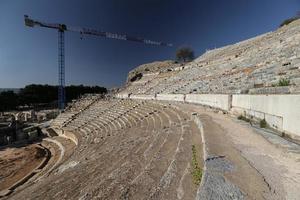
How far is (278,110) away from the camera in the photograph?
601cm

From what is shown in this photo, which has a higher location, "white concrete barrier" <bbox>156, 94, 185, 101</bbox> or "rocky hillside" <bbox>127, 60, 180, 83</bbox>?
"rocky hillside" <bbox>127, 60, 180, 83</bbox>

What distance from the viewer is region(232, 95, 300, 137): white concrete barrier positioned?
5227 millimetres

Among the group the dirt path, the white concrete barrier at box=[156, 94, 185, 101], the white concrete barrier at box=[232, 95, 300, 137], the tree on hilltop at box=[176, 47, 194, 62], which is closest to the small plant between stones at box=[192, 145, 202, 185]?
the dirt path

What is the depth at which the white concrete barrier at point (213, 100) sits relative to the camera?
11123 mm

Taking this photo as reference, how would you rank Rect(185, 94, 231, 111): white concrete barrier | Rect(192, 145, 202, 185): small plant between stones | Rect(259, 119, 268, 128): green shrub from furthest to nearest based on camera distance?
Rect(185, 94, 231, 111): white concrete barrier
Rect(259, 119, 268, 128): green shrub
Rect(192, 145, 202, 185): small plant between stones

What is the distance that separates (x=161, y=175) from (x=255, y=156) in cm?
178

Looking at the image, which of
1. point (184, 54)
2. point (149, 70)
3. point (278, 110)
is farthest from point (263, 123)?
point (184, 54)

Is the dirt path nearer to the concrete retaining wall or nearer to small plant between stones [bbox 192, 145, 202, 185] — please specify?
small plant between stones [bbox 192, 145, 202, 185]

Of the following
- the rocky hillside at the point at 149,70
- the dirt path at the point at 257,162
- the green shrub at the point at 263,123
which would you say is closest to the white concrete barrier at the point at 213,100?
the green shrub at the point at 263,123

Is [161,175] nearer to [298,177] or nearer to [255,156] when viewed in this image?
[255,156]

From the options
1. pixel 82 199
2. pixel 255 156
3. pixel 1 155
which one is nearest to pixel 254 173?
pixel 255 156

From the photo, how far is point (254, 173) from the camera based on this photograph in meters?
3.52

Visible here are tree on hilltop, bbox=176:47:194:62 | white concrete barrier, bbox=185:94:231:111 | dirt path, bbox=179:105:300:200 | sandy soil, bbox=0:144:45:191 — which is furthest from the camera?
tree on hilltop, bbox=176:47:194:62

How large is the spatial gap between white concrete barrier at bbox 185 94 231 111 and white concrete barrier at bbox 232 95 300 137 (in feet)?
8.08
